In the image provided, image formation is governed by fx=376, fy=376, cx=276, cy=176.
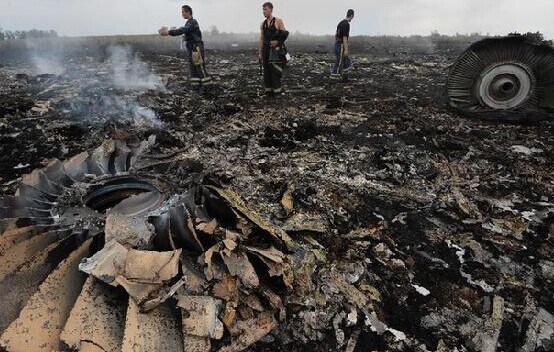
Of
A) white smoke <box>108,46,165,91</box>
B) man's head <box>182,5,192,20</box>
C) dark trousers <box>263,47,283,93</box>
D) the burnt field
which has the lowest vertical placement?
the burnt field

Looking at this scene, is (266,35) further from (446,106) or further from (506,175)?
Result: (506,175)

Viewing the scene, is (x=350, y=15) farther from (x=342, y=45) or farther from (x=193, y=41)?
(x=193, y=41)

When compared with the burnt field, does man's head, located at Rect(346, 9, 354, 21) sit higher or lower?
higher

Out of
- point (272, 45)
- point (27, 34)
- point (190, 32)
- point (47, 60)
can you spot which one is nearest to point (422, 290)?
point (272, 45)

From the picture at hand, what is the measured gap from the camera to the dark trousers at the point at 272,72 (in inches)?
322

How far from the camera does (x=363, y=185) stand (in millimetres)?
4629

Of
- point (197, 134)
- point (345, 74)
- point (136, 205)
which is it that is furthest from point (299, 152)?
point (345, 74)

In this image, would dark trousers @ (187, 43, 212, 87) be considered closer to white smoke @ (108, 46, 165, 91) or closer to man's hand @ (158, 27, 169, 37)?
man's hand @ (158, 27, 169, 37)

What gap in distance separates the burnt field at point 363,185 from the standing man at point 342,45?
0.75 meters

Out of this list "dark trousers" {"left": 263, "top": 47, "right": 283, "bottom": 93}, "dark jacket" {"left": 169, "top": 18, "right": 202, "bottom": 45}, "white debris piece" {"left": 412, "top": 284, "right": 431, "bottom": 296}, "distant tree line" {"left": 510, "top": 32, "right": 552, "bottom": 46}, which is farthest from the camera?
"dark trousers" {"left": 263, "top": 47, "right": 283, "bottom": 93}

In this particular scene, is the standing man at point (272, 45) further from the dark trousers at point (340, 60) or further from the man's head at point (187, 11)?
the dark trousers at point (340, 60)

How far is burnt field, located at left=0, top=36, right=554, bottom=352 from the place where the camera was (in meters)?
2.73

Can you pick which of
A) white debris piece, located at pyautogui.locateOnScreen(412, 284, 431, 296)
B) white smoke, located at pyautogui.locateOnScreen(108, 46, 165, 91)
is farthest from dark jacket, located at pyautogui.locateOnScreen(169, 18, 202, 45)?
white debris piece, located at pyautogui.locateOnScreen(412, 284, 431, 296)

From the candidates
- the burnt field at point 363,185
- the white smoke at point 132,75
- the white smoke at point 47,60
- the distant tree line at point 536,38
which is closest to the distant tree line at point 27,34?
the white smoke at point 47,60
